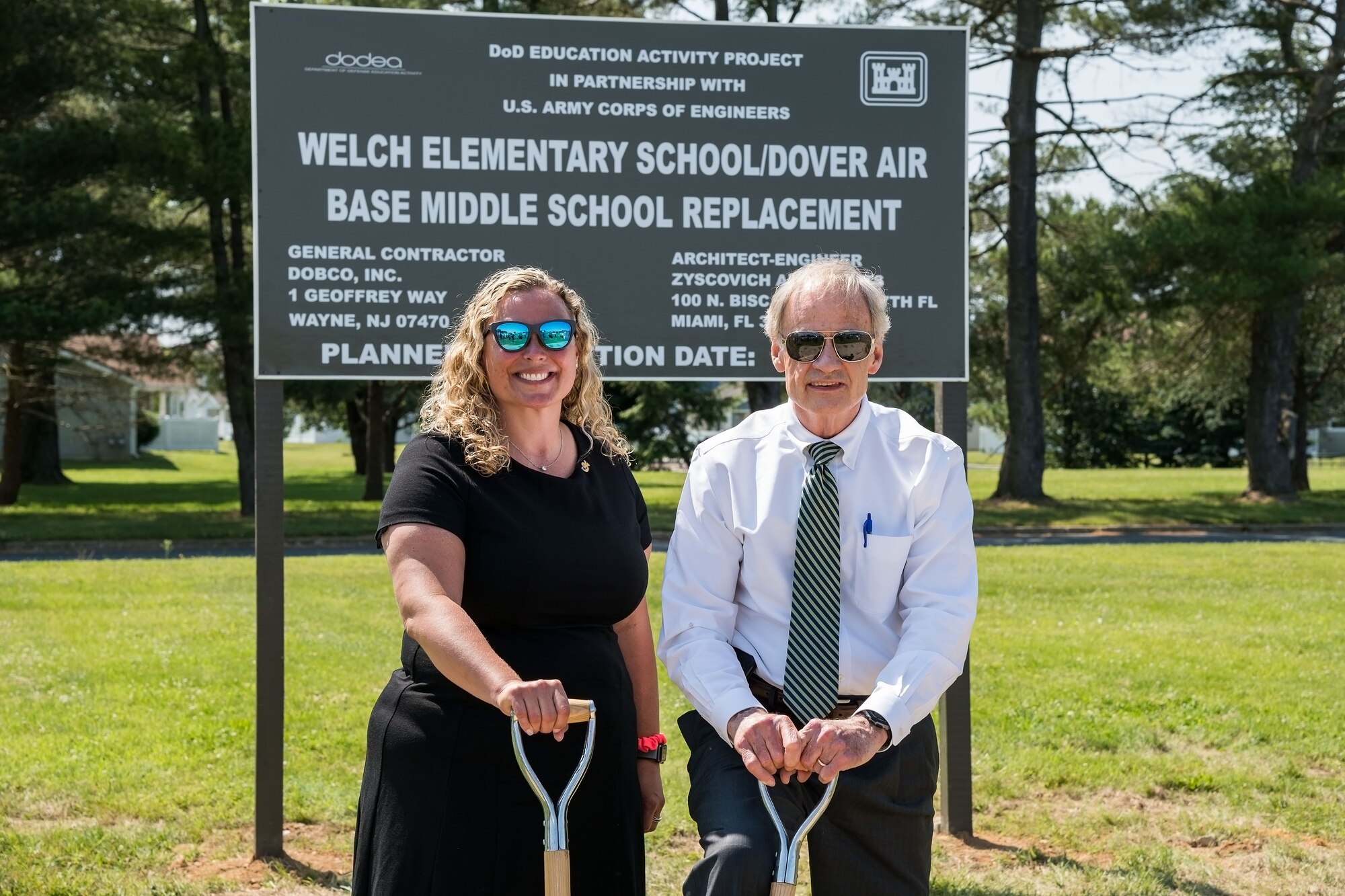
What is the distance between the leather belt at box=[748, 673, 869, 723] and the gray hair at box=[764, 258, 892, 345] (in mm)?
823

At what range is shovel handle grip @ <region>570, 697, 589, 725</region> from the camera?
2598mm

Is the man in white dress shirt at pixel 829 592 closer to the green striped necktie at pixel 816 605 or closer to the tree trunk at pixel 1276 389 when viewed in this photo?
the green striped necktie at pixel 816 605

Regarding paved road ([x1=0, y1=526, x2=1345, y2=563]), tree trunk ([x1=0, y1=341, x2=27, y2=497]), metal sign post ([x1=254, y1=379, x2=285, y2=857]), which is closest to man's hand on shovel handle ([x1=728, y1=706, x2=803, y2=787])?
metal sign post ([x1=254, y1=379, x2=285, y2=857])

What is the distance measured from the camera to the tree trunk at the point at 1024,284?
76.5 feet

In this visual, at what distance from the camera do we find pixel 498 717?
2918 mm

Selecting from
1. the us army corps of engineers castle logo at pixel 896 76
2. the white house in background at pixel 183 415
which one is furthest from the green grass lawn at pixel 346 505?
the us army corps of engineers castle logo at pixel 896 76

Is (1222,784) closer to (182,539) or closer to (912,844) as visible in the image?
(912,844)

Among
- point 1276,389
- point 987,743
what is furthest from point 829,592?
point 1276,389

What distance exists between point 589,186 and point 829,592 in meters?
2.41

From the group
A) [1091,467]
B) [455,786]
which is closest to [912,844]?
[455,786]

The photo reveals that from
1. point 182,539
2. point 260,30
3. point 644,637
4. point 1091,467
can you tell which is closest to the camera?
point 644,637

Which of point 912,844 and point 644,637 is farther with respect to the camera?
point 644,637

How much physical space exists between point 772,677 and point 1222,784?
377cm

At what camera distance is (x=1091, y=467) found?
5116 centimetres
